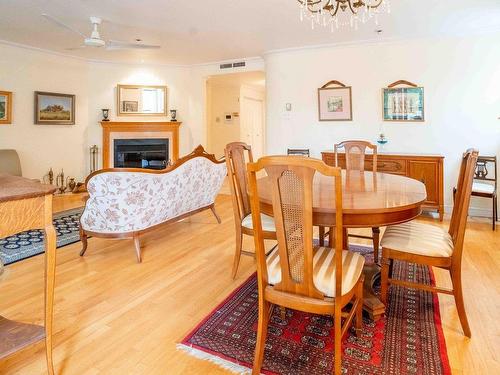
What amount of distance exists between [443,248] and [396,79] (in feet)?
12.2

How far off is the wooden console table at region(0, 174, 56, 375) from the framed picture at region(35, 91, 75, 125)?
202 inches

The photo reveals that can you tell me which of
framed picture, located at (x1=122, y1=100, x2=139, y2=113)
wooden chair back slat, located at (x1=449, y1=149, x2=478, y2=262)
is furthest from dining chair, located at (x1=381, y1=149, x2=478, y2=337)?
framed picture, located at (x1=122, y1=100, x2=139, y2=113)

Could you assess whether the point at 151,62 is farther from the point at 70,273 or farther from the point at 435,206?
the point at 435,206

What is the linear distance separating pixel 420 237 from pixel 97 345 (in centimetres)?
199

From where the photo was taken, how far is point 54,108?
6.01 meters

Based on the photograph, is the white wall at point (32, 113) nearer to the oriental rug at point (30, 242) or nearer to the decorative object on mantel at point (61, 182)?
the decorative object on mantel at point (61, 182)

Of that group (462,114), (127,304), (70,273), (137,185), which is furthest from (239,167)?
(462,114)

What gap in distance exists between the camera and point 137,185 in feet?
9.24

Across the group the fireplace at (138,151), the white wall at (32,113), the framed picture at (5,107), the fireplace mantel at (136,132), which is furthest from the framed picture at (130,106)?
the framed picture at (5,107)

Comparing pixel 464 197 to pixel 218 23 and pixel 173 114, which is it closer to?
pixel 218 23

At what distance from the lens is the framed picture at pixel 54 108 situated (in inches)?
228

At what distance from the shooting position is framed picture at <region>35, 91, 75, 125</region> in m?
5.79

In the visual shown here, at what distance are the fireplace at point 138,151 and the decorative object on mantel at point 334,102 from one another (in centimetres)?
327

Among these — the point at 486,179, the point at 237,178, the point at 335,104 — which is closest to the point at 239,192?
the point at 237,178
